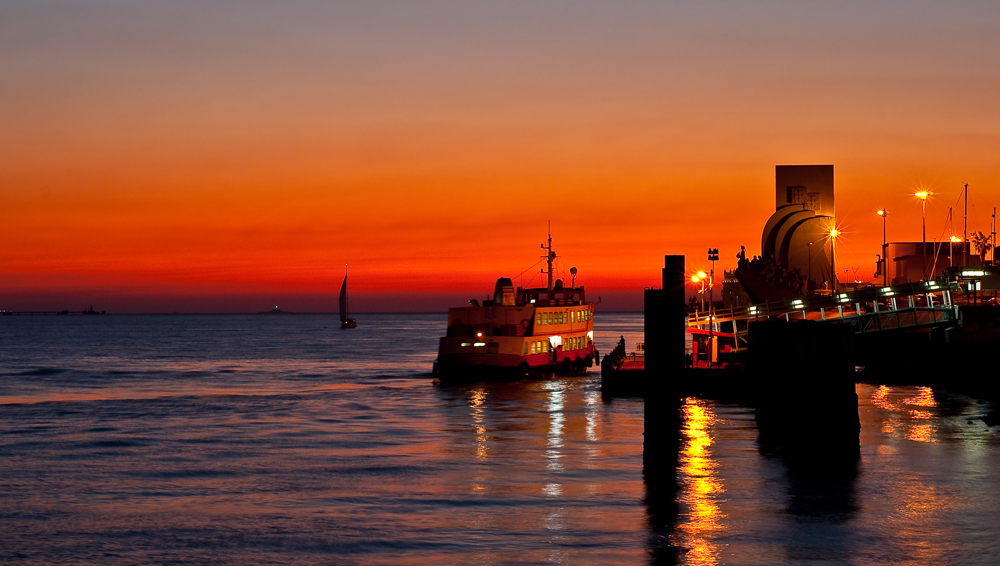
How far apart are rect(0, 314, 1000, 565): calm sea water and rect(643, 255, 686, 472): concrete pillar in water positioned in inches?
99.3

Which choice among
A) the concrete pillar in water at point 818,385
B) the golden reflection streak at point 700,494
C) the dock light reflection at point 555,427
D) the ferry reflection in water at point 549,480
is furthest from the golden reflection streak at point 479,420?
the concrete pillar in water at point 818,385

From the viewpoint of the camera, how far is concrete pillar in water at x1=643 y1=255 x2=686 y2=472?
79.2ft

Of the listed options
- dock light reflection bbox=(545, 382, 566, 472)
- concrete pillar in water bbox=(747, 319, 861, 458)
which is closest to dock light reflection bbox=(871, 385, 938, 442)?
concrete pillar in water bbox=(747, 319, 861, 458)

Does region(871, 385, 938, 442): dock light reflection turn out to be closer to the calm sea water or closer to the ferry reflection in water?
the calm sea water

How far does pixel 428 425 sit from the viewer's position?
5141cm

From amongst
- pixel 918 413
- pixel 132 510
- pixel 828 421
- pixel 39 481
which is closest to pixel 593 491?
pixel 828 421

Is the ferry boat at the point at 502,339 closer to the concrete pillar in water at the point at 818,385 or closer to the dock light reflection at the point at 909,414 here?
the dock light reflection at the point at 909,414

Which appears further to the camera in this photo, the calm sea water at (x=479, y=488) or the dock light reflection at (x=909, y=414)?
the dock light reflection at (x=909, y=414)

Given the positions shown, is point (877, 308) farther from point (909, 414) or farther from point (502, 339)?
point (502, 339)

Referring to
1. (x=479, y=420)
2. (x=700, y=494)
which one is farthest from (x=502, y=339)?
(x=700, y=494)

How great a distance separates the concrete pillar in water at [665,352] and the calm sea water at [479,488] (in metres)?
2.52

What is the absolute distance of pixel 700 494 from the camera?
2989cm

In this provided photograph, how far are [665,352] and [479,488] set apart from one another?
1055cm

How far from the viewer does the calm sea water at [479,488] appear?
2441 cm
